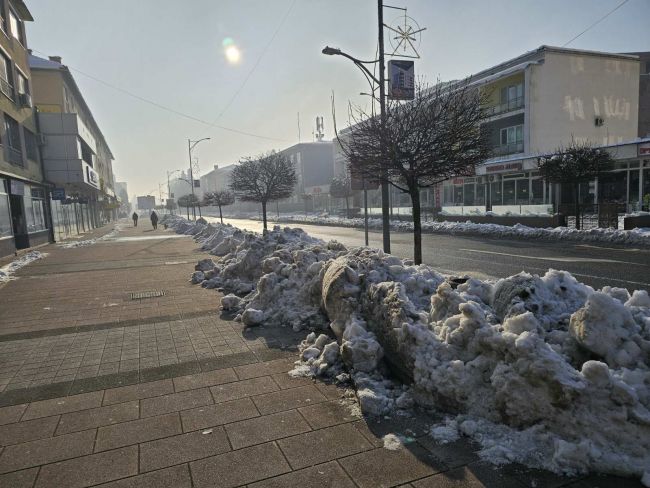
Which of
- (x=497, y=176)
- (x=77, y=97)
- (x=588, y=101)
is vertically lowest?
(x=497, y=176)

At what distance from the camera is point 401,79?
1123cm

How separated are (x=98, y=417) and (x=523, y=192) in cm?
3059

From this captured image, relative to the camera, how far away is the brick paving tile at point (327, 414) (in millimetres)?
3533

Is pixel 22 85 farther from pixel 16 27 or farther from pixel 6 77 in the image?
pixel 16 27

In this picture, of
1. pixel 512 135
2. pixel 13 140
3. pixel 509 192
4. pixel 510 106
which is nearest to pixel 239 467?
pixel 13 140

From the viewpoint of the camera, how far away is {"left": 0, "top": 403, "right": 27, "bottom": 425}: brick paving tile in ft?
12.4

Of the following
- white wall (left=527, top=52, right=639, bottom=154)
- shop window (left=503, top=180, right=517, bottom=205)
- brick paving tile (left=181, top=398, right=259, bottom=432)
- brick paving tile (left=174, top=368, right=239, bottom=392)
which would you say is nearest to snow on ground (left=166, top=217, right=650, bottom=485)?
brick paving tile (left=174, top=368, right=239, bottom=392)

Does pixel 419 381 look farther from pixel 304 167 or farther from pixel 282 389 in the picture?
pixel 304 167

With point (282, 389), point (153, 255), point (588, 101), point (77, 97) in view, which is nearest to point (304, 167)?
point (77, 97)

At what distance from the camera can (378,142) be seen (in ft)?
29.6

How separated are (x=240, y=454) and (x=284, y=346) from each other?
225cm

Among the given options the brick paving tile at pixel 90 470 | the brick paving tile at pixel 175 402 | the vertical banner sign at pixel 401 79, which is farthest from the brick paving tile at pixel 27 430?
the vertical banner sign at pixel 401 79

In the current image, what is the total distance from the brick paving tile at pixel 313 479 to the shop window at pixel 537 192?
96.9 feet

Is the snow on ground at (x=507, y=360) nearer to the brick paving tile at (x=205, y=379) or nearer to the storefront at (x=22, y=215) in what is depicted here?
the brick paving tile at (x=205, y=379)
